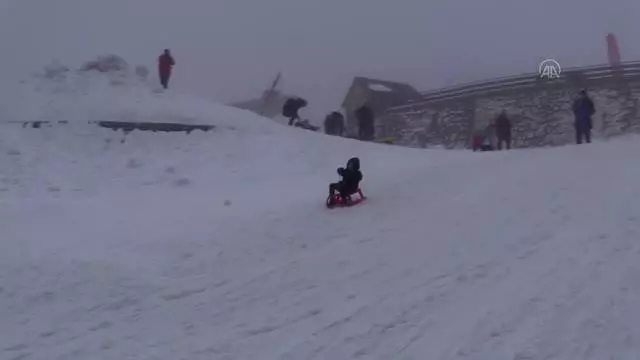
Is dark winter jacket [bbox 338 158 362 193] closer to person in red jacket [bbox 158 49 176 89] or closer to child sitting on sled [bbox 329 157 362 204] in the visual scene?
child sitting on sled [bbox 329 157 362 204]

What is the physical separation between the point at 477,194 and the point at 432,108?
22.2 meters

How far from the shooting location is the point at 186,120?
810 inches

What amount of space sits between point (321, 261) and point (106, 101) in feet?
48.3

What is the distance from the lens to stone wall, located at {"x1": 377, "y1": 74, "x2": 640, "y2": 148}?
28812 mm

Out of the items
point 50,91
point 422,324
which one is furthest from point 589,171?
point 50,91

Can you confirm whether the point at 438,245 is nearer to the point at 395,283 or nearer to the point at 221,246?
the point at 395,283

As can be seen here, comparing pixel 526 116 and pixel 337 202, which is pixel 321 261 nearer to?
pixel 337 202

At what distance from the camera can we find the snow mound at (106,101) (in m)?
20.3

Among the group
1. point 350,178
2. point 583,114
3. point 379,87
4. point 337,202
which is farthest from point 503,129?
point 379,87

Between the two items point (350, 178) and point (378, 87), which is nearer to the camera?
point (350, 178)

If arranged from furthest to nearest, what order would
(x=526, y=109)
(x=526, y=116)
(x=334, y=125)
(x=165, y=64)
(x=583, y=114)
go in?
(x=526, y=109), (x=526, y=116), (x=334, y=125), (x=165, y=64), (x=583, y=114)

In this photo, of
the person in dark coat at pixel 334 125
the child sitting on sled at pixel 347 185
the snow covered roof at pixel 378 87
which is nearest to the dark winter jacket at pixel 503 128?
the person in dark coat at pixel 334 125

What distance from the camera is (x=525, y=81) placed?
33.0 meters

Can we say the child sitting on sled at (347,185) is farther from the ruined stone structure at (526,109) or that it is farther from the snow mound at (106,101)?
the ruined stone structure at (526,109)
